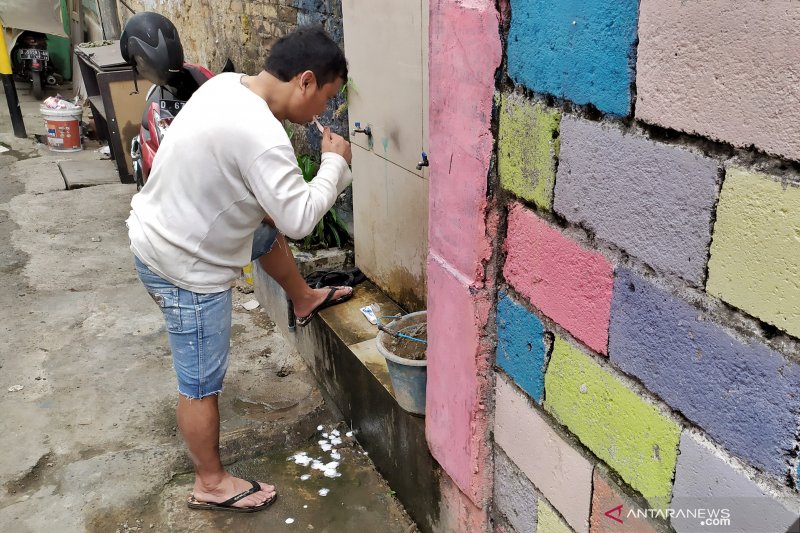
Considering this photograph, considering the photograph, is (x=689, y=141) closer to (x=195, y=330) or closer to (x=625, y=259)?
(x=625, y=259)

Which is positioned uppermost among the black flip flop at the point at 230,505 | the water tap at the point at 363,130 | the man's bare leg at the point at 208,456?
the water tap at the point at 363,130

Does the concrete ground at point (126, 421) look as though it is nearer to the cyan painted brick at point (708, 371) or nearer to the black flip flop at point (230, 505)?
the black flip flop at point (230, 505)

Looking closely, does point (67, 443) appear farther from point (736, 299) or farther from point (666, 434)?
point (736, 299)

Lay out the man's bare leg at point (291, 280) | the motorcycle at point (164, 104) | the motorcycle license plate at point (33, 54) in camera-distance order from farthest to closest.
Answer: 1. the motorcycle license plate at point (33, 54)
2. the motorcycle at point (164, 104)
3. the man's bare leg at point (291, 280)

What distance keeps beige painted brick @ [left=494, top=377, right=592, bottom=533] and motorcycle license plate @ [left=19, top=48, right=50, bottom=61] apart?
12.6 metres

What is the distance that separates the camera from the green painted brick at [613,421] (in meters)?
1.54

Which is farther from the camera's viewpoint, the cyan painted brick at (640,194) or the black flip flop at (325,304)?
the black flip flop at (325,304)

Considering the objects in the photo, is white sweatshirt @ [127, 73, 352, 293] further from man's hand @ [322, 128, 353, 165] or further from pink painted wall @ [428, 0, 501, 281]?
pink painted wall @ [428, 0, 501, 281]

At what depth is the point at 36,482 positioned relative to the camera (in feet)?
10.1

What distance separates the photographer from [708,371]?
54.4 inches

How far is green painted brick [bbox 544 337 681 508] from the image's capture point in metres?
1.54

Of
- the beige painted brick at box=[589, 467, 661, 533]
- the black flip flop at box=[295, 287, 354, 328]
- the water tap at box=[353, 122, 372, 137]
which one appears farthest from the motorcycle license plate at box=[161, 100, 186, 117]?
the beige painted brick at box=[589, 467, 661, 533]

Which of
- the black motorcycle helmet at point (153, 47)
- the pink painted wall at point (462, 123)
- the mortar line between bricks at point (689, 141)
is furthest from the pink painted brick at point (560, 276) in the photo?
the black motorcycle helmet at point (153, 47)

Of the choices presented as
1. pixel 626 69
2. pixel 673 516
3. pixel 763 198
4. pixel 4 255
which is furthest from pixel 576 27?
pixel 4 255
